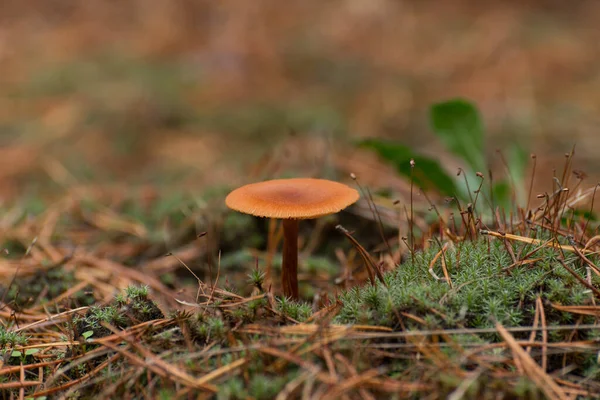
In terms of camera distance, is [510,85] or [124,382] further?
[510,85]

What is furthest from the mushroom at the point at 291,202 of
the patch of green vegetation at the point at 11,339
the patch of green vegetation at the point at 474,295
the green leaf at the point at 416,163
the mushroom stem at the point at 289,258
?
the green leaf at the point at 416,163

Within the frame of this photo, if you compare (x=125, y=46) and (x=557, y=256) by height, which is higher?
(x=125, y=46)

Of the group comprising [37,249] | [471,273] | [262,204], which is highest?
[262,204]

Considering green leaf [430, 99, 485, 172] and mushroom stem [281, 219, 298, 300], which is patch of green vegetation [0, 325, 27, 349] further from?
green leaf [430, 99, 485, 172]

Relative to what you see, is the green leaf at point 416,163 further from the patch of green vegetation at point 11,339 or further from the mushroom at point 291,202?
the patch of green vegetation at point 11,339

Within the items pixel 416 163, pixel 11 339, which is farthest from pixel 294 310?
pixel 416 163

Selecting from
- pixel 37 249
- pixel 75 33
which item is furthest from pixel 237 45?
pixel 37 249

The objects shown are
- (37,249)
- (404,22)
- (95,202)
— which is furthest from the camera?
(404,22)

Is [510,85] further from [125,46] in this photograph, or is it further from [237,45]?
[125,46]
